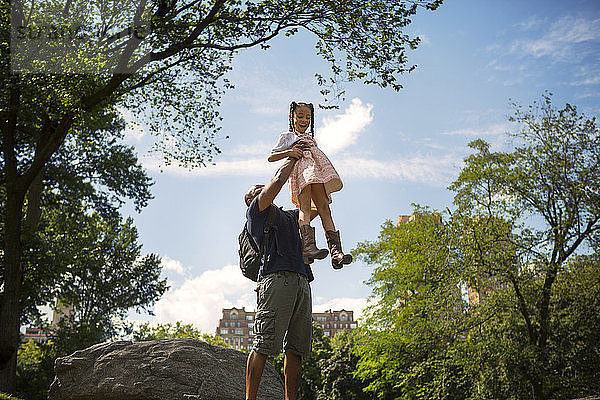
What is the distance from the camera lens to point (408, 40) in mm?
12609

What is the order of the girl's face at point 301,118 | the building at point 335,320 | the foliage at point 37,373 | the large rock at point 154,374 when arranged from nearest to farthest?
the girl's face at point 301,118, the large rock at point 154,374, the foliage at point 37,373, the building at point 335,320

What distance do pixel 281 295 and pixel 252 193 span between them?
3.52ft

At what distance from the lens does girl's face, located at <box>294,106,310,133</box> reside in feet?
16.3

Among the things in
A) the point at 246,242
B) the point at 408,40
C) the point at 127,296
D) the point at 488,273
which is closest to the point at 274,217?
the point at 246,242

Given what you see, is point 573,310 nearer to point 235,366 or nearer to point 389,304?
point 389,304

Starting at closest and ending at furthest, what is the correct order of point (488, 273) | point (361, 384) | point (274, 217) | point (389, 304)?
1. point (274, 217)
2. point (488, 273)
3. point (389, 304)
4. point (361, 384)

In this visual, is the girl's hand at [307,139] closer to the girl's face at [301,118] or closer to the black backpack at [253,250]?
the girl's face at [301,118]

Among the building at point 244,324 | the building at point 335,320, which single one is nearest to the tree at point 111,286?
the building at point 244,324

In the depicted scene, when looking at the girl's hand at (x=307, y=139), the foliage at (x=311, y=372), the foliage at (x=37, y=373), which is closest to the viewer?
the girl's hand at (x=307, y=139)

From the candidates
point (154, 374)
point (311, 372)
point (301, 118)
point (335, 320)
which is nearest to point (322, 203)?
point (301, 118)

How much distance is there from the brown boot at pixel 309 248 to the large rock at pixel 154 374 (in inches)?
103

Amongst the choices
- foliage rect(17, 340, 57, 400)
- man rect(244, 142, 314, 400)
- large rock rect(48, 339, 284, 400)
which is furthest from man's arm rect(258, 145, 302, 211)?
foliage rect(17, 340, 57, 400)

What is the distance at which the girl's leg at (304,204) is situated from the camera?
184 inches

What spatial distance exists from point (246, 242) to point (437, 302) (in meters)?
16.6
